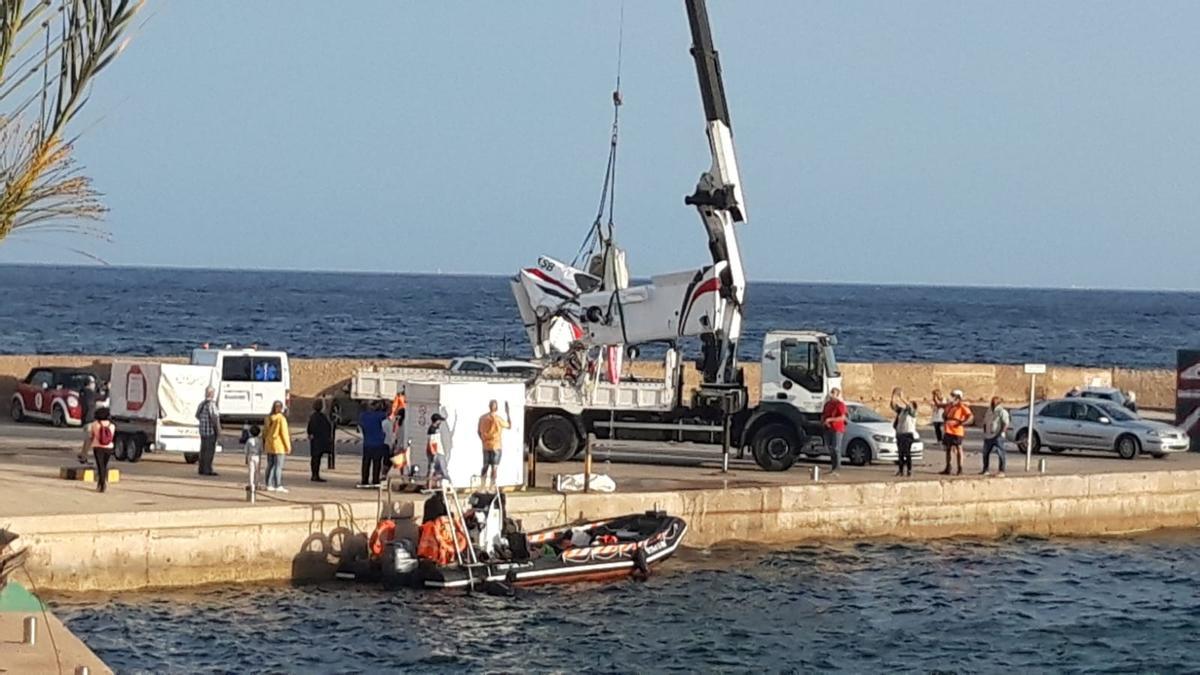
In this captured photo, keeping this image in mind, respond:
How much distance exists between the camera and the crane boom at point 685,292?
33.6 meters

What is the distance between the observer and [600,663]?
849 inches

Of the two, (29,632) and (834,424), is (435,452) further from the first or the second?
(29,632)

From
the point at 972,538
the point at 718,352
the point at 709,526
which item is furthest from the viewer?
the point at 718,352

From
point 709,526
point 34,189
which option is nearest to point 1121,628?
point 709,526

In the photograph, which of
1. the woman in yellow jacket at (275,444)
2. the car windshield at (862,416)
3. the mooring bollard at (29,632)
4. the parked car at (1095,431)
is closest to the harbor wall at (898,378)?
the car windshield at (862,416)

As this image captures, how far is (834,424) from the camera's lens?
101 feet

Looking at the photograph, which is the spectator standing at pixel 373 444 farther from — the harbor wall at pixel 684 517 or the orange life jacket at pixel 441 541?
the orange life jacket at pixel 441 541

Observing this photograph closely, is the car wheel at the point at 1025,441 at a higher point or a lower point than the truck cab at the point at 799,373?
lower

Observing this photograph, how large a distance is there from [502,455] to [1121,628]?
935 centimetres

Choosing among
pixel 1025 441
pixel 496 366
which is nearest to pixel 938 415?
pixel 1025 441

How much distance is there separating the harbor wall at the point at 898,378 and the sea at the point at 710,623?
519 inches

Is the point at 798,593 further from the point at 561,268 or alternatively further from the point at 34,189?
the point at 34,189

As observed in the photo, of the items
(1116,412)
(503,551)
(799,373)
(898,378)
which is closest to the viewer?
(503,551)

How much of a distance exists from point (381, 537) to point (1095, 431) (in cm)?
1766
